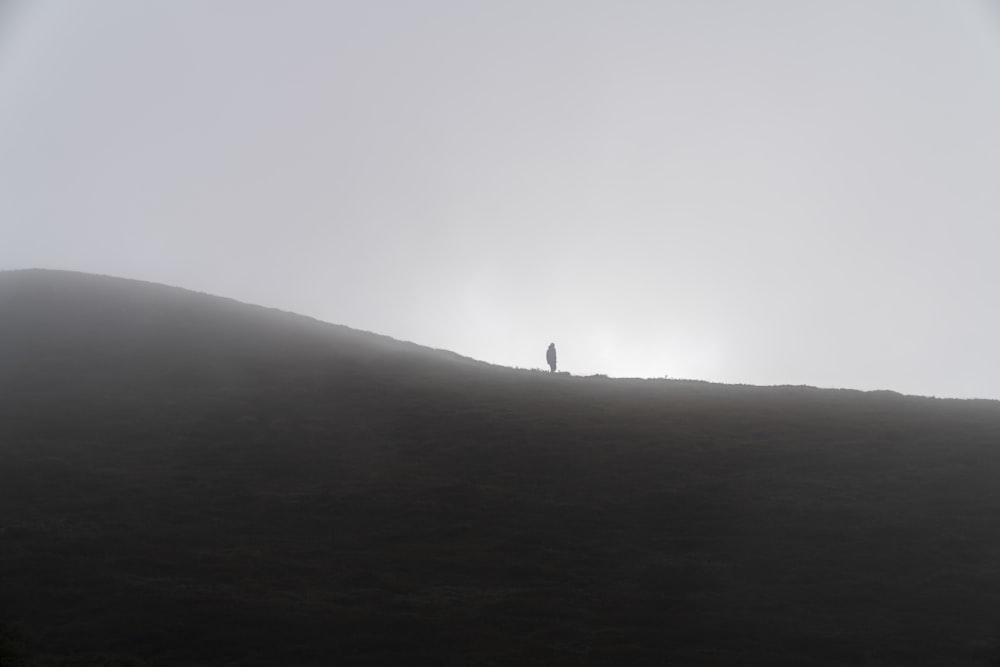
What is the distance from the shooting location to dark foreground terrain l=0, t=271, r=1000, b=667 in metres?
19.5

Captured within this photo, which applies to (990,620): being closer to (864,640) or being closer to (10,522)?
(864,640)

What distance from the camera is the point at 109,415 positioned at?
116ft

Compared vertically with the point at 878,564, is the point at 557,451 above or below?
above

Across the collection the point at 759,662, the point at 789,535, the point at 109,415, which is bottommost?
the point at 759,662

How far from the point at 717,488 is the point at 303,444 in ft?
46.8

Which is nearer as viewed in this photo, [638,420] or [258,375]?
[638,420]

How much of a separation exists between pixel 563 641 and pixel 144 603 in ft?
30.2

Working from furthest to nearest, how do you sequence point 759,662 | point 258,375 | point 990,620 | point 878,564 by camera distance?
point 258,375 < point 878,564 < point 990,620 < point 759,662

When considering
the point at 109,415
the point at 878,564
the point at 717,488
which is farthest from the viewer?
the point at 109,415

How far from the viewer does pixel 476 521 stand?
26344mm

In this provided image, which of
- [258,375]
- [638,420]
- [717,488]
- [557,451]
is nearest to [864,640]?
[717,488]

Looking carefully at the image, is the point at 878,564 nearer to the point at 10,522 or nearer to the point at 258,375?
the point at 10,522

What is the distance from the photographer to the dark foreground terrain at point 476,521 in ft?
A: 64.0

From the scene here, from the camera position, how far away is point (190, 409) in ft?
121
